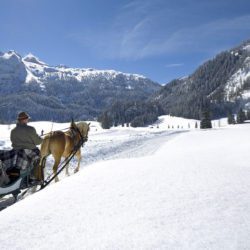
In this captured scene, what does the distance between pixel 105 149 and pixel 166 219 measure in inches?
864

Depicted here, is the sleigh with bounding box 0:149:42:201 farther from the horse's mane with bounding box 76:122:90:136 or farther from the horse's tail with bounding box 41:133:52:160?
the horse's mane with bounding box 76:122:90:136

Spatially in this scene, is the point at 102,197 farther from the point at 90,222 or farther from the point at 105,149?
the point at 105,149

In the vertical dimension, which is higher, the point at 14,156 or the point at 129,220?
the point at 14,156

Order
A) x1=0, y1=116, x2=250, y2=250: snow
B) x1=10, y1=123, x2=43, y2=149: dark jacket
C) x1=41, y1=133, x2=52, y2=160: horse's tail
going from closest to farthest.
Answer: x1=0, y1=116, x2=250, y2=250: snow
x1=10, y1=123, x2=43, y2=149: dark jacket
x1=41, y1=133, x2=52, y2=160: horse's tail

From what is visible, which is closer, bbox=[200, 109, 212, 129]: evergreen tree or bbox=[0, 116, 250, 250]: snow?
bbox=[0, 116, 250, 250]: snow

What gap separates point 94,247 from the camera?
4.63 m

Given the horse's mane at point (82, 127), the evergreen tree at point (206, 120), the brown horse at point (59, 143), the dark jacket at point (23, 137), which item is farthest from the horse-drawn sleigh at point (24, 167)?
the evergreen tree at point (206, 120)

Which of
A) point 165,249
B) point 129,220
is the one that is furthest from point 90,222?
point 165,249

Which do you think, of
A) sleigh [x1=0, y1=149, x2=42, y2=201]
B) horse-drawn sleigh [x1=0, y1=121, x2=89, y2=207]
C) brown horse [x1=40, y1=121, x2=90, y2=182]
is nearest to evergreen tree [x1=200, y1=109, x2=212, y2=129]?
brown horse [x1=40, y1=121, x2=90, y2=182]

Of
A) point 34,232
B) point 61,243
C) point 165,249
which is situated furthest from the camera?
point 34,232

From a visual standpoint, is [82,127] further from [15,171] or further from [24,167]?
[15,171]

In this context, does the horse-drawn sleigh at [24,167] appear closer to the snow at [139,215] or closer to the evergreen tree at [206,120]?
the snow at [139,215]

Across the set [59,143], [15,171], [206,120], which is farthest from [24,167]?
[206,120]

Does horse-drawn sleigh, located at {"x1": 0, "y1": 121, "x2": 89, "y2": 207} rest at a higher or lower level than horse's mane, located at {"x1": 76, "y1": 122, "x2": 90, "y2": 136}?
lower
